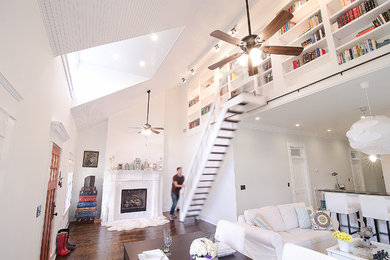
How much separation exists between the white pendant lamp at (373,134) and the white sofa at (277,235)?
1769 mm

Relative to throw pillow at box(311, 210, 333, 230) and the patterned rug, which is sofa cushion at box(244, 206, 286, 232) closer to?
throw pillow at box(311, 210, 333, 230)

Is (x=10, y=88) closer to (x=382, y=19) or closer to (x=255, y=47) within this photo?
(x=255, y=47)

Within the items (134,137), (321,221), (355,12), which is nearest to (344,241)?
(321,221)

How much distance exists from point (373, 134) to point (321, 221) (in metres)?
1.99

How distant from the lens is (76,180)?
6695mm

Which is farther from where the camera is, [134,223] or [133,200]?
[133,200]

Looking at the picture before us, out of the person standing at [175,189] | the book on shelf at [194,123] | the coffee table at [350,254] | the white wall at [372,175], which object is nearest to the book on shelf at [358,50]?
the coffee table at [350,254]

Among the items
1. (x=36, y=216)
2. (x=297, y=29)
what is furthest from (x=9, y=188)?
(x=297, y=29)

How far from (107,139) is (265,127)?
A: 17.6ft

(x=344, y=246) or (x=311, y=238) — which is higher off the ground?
(x=344, y=246)

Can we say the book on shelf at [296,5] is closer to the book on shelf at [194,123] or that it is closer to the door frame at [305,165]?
the door frame at [305,165]

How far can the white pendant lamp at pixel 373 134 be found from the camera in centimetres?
279

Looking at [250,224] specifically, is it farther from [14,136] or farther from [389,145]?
[14,136]

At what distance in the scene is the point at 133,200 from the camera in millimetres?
6773
